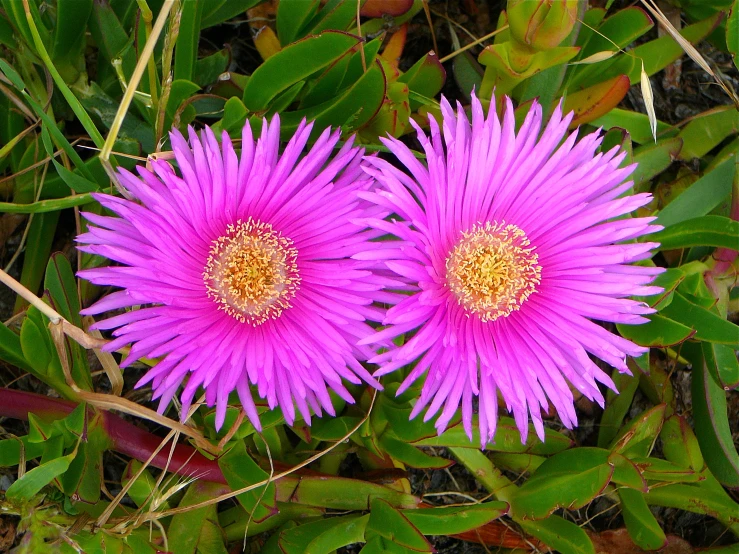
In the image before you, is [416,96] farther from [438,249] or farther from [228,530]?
[228,530]

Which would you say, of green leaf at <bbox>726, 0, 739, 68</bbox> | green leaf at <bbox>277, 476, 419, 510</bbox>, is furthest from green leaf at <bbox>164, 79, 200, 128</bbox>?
green leaf at <bbox>726, 0, 739, 68</bbox>

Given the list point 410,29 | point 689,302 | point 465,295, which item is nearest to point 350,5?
point 410,29

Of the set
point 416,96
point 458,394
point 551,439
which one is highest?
point 416,96

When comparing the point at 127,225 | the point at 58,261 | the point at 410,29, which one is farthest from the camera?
the point at 410,29

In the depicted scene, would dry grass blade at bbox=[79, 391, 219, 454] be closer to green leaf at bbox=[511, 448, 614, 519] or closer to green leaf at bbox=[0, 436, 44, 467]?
green leaf at bbox=[0, 436, 44, 467]

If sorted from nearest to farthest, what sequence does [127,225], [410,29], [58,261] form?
[127,225], [58,261], [410,29]

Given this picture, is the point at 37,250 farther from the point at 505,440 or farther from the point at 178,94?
the point at 505,440

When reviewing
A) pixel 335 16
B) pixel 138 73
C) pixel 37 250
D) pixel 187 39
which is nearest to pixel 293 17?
pixel 335 16
